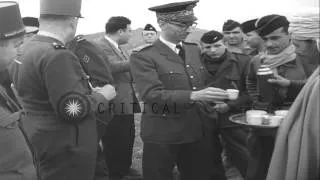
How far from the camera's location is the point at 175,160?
4.00m

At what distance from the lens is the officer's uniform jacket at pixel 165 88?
12.5 feet

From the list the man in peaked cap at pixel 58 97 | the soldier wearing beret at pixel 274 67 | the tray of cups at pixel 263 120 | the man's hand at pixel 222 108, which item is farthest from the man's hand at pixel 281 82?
the man in peaked cap at pixel 58 97

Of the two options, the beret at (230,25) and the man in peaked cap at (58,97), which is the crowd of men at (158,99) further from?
the beret at (230,25)

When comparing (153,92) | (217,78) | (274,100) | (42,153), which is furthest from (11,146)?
(217,78)

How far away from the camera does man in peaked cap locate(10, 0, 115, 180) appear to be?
297 cm

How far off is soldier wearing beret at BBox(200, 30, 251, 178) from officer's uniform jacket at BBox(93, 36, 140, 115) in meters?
1.18

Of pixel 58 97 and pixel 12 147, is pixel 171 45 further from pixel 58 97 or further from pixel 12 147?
pixel 12 147

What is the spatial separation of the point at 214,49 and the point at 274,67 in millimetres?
1255

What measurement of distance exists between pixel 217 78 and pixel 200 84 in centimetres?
98

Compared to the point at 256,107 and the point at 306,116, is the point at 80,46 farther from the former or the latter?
the point at 306,116

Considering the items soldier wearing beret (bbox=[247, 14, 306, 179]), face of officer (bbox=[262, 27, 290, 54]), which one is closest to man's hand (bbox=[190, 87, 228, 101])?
soldier wearing beret (bbox=[247, 14, 306, 179])

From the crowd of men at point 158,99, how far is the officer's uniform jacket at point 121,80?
0.05 feet

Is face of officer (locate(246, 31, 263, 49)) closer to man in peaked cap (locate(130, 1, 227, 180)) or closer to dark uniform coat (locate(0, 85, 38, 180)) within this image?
man in peaked cap (locate(130, 1, 227, 180))

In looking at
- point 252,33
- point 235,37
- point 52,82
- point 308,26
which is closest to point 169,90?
point 52,82
